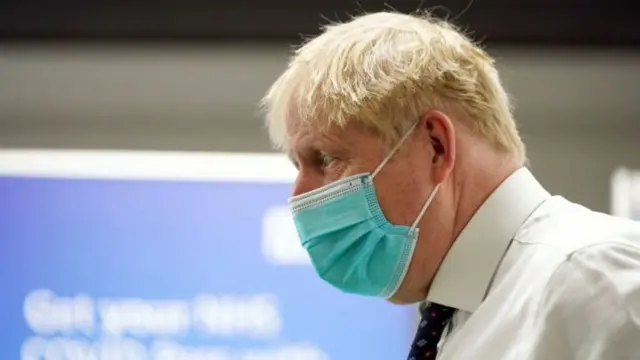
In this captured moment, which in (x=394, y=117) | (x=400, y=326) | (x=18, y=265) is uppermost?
(x=18, y=265)

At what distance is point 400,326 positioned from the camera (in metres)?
2.31

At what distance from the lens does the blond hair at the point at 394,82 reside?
124 cm

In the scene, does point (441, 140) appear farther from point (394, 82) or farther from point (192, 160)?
point (192, 160)

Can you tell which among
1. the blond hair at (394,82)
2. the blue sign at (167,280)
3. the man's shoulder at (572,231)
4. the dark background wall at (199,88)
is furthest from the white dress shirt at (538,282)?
the dark background wall at (199,88)

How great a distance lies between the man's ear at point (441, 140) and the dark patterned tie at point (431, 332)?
190mm

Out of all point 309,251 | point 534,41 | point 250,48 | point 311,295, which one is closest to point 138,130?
point 250,48

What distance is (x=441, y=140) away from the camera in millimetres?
1229

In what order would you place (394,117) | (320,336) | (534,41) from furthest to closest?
1. (534,41)
2. (320,336)
3. (394,117)

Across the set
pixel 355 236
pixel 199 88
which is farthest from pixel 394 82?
pixel 199 88

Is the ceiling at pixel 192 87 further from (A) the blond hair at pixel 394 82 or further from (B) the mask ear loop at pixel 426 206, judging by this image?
(B) the mask ear loop at pixel 426 206

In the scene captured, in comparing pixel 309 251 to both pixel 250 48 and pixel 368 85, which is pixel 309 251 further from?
pixel 250 48

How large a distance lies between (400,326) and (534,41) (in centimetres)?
91

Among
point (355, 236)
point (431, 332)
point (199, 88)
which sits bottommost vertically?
point (431, 332)

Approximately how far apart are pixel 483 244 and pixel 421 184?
0.12 m
